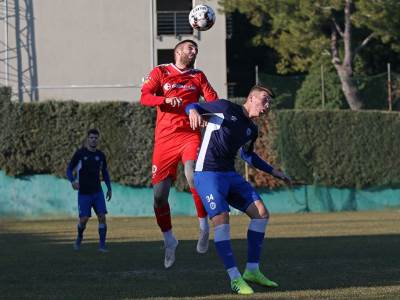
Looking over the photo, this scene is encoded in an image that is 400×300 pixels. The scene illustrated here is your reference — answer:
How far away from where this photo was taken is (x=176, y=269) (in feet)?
41.4

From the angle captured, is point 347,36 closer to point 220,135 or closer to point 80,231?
point 80,231

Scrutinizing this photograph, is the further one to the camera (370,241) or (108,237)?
(108,237)

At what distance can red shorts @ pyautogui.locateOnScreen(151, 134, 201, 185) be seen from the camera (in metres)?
12.8

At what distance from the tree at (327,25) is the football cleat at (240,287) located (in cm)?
2995

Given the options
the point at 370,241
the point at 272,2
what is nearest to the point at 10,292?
the point at 370,241

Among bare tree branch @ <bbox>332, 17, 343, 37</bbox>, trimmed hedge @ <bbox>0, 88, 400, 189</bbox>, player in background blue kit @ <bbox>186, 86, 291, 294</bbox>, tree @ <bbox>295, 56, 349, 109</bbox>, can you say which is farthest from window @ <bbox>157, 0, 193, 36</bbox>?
player in background blue kit @ <bbox>186, 86, 291, 294</bbox>

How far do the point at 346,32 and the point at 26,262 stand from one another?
3076 centimetres

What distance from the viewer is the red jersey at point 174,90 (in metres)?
12.6

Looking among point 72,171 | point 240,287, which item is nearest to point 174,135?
point 240,287

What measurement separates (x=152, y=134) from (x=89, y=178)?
15331 millimetres

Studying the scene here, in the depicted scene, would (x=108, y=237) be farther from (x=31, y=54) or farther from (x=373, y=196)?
(x=31, y=54)

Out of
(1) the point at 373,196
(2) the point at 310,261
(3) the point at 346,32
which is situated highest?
(3) the point at 346,32

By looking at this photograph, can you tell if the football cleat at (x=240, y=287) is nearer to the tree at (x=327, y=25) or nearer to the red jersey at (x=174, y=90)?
the red jersey at (x=174, y=90)

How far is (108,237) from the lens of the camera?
21.4 meters
